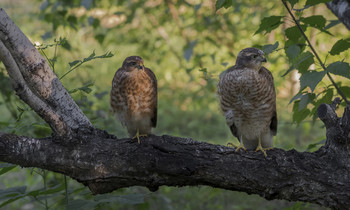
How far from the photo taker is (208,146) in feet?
9.27

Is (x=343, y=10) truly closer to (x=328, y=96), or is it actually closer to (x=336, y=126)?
(x=328, y=96)

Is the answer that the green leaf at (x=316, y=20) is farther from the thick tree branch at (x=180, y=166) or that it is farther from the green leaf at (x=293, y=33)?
the thick tree branch at (x=180, y=166)

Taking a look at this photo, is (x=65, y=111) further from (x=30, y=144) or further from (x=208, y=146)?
(x=208, y=146)

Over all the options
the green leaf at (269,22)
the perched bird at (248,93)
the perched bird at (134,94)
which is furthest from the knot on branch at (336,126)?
the perched bird at (134,94)

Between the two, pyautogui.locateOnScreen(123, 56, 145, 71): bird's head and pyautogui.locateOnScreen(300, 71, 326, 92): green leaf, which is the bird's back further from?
pyautogui.locateOnScreen(300, 71, 326, 92): green leaf

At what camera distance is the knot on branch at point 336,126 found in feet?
9.10

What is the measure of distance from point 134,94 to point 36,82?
44.0 inches

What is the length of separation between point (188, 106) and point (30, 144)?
20.2ft

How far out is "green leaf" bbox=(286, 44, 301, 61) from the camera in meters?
2.90

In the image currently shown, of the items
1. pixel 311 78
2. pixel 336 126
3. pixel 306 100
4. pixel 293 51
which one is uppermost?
pixel 293 51

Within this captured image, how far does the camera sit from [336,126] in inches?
111

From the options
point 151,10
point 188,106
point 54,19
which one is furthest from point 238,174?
point 188,106

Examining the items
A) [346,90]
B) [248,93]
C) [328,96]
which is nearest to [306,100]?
[328,96]

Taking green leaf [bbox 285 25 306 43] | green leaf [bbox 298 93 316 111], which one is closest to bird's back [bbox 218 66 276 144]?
green leaf [bbox 285 25 306 43]
